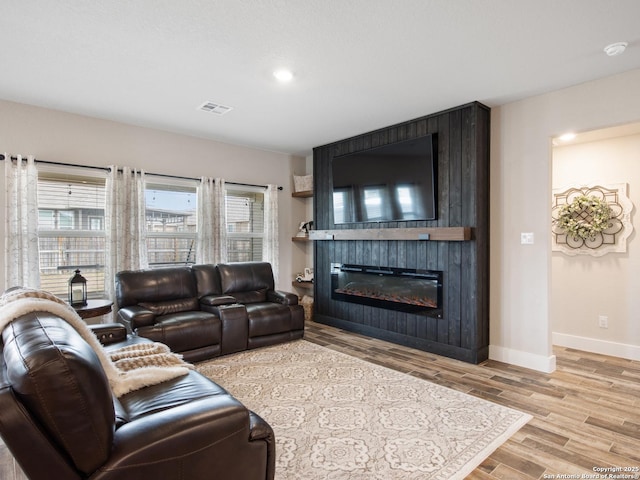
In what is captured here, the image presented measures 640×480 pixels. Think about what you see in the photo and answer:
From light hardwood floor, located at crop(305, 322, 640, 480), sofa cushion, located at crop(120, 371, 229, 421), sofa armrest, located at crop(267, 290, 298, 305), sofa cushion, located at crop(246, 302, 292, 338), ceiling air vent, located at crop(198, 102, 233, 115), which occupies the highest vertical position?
ceiling air vent, located at crop(198, 102, 233, 115)

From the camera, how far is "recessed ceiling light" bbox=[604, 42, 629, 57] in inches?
96.9

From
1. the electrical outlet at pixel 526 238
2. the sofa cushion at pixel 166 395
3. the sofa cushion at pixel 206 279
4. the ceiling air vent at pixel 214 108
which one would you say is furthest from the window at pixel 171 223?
the electrical outlet at pixel 526 238

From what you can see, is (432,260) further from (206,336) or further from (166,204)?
Result: (166,204)

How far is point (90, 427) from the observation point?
113 cm

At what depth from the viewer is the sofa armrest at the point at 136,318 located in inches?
130

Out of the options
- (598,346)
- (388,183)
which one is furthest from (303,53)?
(598,346)

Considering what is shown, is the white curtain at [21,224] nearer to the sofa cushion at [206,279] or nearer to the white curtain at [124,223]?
the white curtain at [124,223]

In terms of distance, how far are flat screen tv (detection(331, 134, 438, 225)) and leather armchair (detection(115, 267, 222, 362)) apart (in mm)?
2130

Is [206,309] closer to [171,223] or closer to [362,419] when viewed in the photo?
[171,223]

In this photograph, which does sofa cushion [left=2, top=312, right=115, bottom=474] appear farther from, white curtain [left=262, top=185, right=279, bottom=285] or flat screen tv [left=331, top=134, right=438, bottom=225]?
white curtain [left=262, top=185, right=279, bottom=285]

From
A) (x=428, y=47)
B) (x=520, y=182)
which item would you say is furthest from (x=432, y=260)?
Answer: (x=428, y=47)

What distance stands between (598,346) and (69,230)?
5842 mm

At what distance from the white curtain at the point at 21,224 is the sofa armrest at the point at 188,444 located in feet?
10.2

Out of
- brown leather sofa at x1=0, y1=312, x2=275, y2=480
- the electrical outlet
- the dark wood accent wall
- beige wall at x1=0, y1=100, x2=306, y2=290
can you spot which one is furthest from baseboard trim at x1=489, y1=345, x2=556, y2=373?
beige wall at x1=0, y1=100, x2=306, y2=290
